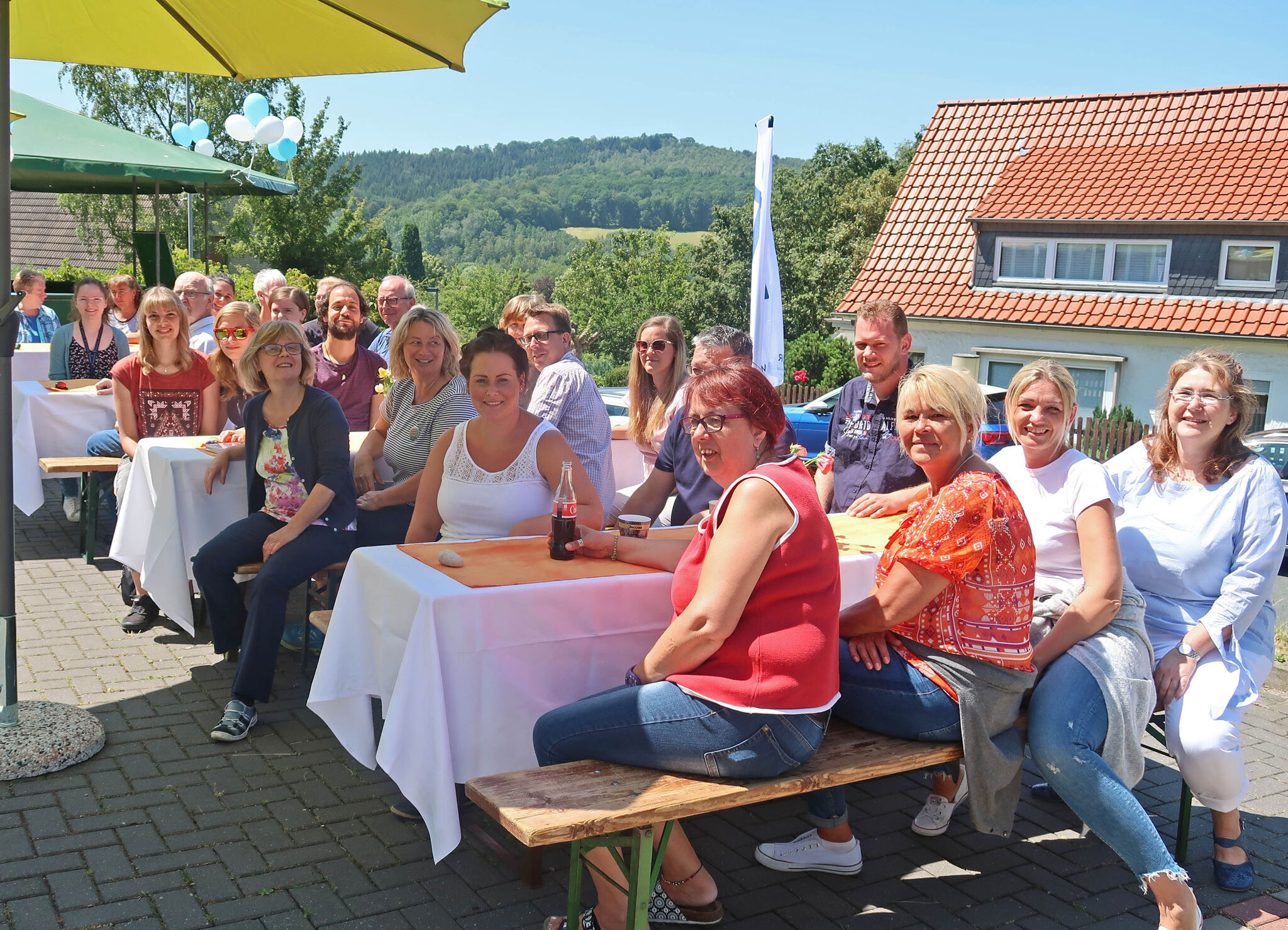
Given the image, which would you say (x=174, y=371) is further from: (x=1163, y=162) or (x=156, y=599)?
(x=1163, y=162)

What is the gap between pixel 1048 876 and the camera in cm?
355

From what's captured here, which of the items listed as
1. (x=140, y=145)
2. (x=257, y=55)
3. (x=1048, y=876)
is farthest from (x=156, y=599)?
(x=140, y=145)

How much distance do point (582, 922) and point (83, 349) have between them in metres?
6.90

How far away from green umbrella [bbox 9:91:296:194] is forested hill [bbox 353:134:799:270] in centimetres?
8955

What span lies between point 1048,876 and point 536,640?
6.29ft

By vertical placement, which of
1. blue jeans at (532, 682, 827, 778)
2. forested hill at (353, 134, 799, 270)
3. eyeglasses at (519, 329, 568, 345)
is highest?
forested hill at (353, 134, 799, 270)

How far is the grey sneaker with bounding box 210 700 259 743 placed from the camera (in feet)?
13.9

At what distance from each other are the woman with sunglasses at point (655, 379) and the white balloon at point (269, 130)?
51.6 feet

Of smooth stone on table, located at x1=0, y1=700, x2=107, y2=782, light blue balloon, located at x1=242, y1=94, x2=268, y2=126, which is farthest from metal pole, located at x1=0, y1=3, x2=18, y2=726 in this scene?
light blue balloon, located at x1=242, y1=94, x2=268, y2=126

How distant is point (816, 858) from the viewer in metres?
3.46

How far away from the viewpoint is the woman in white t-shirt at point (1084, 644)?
304 cm

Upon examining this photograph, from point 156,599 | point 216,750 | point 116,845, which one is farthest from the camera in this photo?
point 156,599

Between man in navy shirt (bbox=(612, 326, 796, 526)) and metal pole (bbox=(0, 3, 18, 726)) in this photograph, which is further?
man in navy shirt (bbox=(612, 326, 796, 526))

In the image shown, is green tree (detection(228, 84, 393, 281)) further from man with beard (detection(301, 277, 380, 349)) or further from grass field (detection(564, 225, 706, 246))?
grass field (detection(564, 225, 706, 246))
